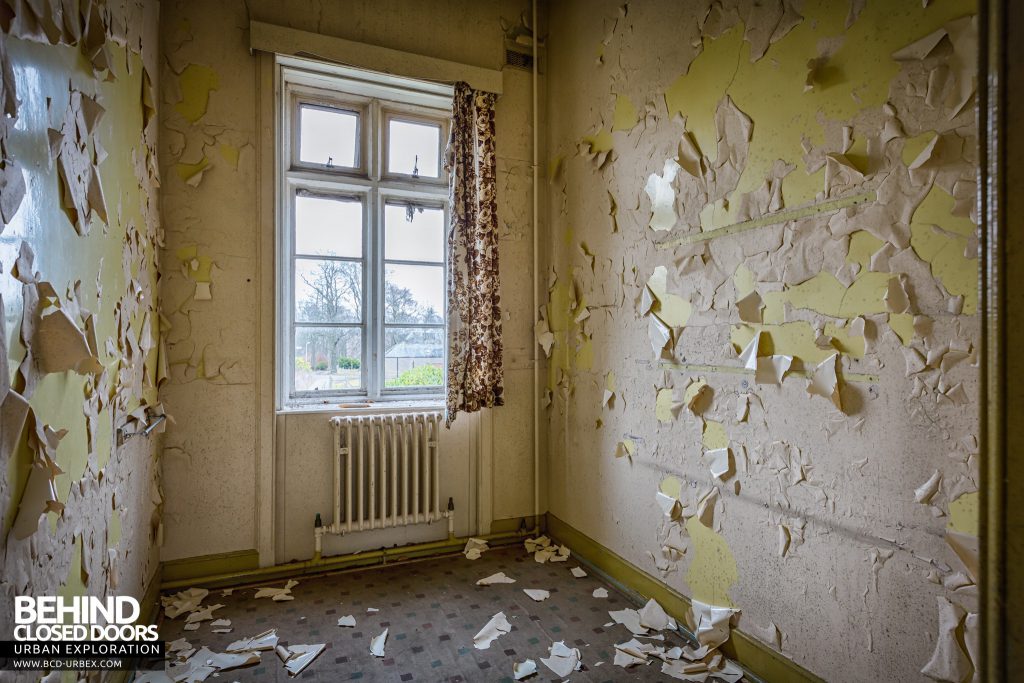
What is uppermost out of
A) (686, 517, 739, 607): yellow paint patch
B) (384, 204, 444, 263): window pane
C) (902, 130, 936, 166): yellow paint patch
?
(384, 204, 444, 263): window pane

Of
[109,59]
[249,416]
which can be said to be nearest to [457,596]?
[249,416]

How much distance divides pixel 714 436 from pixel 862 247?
889mm

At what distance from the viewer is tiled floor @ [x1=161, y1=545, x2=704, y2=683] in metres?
1.99

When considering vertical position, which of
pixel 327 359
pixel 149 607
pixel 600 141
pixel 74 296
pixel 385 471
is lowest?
pixel 149 607

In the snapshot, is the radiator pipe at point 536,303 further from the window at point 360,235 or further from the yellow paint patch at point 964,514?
the yellow paint patch at point 964,514

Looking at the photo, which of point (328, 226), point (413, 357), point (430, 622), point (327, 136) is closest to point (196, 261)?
point (328, 226)

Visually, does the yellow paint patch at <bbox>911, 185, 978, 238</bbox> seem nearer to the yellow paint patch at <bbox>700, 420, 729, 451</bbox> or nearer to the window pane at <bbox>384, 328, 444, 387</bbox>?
the yellow paint patch at <bbox>700, 420, 729, 451</bbox>

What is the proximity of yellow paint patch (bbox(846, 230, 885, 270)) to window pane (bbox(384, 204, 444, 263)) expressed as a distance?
7.68 feet

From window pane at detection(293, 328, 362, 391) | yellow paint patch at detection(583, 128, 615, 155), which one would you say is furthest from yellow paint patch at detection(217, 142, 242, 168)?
yellow paint patch at detection(583, 128, 615, 155)

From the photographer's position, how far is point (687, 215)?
2.25 m

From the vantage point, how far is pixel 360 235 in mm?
3182

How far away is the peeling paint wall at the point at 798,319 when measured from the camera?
4.56 ft

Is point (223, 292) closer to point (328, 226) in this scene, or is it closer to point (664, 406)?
point (328, 226)

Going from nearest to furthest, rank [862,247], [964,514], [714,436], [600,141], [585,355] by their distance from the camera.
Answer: [964,514] < [862,247] < [714,436] < [600,141] < [585,355]
